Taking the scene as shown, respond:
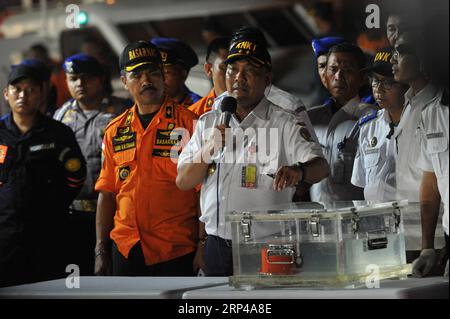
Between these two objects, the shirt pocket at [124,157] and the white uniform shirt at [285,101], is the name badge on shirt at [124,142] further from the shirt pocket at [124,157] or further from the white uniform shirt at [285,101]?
the white uniform shirt at [285,101]

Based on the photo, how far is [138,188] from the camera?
4.65 m

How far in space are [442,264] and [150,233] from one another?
143cm

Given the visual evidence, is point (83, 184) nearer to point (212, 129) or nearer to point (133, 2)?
point (212, 129)

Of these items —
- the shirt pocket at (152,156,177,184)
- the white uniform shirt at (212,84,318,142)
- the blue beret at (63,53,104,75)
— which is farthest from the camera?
the blue beret at (63,53,104,75)

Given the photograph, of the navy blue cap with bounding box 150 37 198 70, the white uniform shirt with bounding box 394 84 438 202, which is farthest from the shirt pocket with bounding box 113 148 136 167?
the white uniform shirt with bounding box 394 84 438 202

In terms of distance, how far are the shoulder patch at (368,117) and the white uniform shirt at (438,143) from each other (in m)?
0.88

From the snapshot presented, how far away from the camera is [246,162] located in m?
4.18

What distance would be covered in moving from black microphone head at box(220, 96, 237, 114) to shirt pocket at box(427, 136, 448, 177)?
0.75 m

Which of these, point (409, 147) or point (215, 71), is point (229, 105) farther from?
point (215, 71)

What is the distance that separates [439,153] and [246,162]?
845 millimetres

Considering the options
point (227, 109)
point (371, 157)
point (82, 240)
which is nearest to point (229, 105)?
point (227, 109)

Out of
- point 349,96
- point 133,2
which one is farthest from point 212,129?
point 133,2

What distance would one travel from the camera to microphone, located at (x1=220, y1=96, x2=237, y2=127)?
396cm

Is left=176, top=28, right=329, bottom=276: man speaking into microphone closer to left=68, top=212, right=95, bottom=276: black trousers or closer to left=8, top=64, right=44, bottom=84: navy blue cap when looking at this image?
left=68, top=212, right=95, bottom=276: black trousers
